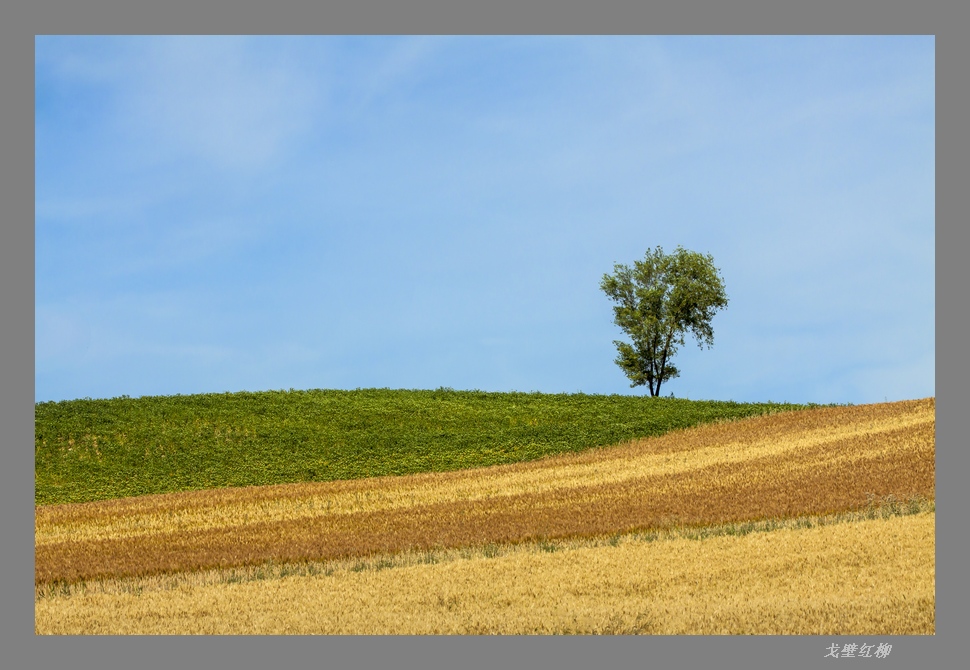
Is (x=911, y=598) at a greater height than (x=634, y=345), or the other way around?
(x=634, y=345)

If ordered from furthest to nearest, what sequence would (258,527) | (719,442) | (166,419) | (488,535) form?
(166,419)
(719,442)
(258,527)
(488,535)

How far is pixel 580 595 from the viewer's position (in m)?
16.3

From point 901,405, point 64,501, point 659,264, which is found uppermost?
point 659,264

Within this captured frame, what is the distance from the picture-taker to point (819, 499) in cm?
2572

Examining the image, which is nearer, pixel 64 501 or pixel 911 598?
pixel 911 598

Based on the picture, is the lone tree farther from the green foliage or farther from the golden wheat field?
the golden wheat field

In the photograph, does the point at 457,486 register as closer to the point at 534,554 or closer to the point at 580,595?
the point at 534,554

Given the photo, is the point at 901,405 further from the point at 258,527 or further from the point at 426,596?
the point at 426,596

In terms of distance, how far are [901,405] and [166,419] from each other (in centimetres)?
3679

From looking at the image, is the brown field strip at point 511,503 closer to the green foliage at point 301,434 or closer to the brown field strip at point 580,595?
the brown field strip at point 580,595

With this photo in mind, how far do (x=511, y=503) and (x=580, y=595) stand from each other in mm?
13809

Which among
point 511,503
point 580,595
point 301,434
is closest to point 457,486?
point 511,503

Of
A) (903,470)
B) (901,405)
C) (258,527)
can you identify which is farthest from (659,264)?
(258,527)

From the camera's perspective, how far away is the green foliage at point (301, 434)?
45.0 meters
